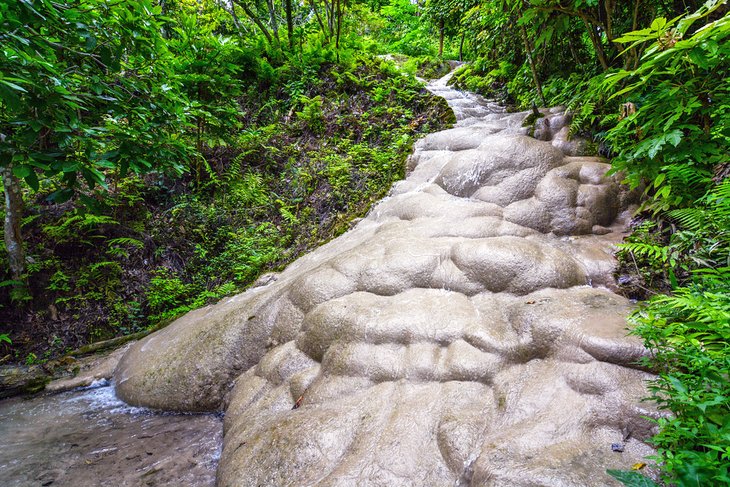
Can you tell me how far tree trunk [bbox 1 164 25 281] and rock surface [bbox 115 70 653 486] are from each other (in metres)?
2.53

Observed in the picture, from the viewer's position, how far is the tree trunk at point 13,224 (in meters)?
5.00

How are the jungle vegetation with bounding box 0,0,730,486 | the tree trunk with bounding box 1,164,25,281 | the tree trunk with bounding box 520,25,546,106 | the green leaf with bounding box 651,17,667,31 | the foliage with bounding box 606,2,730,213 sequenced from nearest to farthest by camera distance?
the jungle vegetation with bounding box 0,0,730,486
the green leaf with bounding box 651,17,667,31
the foliage with bounding box 606,2,730,213
the tree trunk with bounding box 1,164,25,281
the tree trunk with bounding box 520,25,546,106

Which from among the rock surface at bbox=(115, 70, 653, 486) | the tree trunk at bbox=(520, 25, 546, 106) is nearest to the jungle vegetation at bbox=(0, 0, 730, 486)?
the tree trunk at bbox=(520, 25, 546, 106)

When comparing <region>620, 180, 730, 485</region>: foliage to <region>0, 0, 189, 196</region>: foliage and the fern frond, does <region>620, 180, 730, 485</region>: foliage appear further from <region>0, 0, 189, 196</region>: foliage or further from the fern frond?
<region>0, 0, 189, 196</region>: foliage

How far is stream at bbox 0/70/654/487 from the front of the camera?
209 cm

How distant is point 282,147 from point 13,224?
5.01 meters

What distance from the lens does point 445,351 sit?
2.74 meters

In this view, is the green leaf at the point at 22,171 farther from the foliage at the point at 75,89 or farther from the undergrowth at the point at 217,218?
the undergrowth at the point at 217,218

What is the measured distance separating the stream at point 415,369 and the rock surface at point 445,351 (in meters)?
0.01

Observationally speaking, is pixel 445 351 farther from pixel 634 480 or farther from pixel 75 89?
pixel 75 89

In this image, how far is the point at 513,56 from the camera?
8.37 metres

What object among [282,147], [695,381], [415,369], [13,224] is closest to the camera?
[695,381]

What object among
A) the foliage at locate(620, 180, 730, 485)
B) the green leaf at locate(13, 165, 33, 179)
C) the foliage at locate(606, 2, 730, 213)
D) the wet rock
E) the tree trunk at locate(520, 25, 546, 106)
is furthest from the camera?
the tree trunk at locate(520, 25, 546, 106)

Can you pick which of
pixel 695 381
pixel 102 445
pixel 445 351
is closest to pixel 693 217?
pixel 695 381
